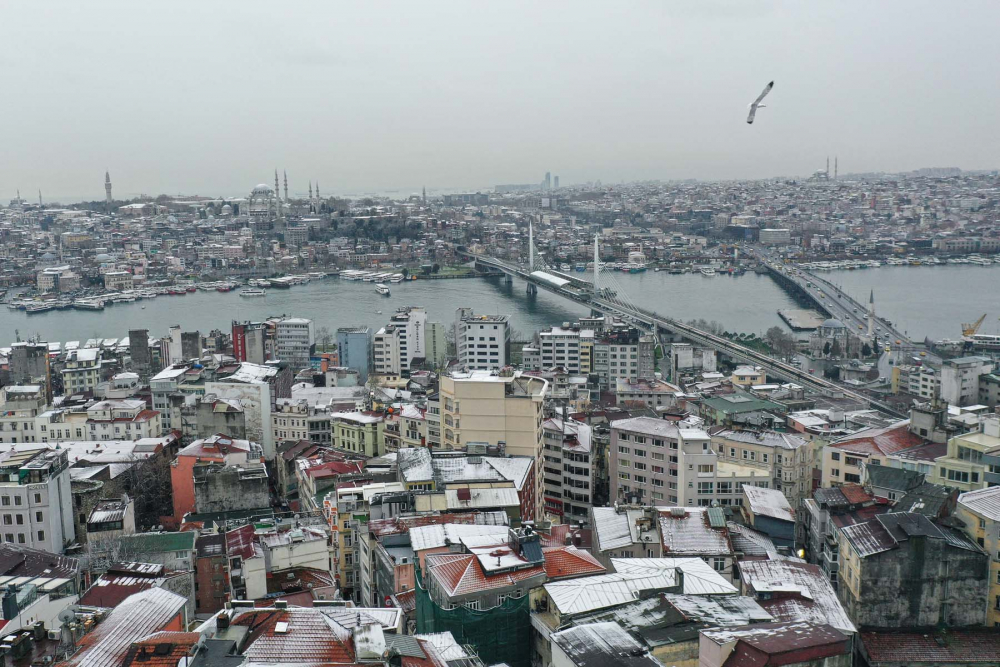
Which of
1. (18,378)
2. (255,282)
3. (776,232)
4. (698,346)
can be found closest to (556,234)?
(776,232)

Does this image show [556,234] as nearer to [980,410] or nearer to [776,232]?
[776,232]

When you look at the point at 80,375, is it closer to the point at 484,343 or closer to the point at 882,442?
the point at 484,343

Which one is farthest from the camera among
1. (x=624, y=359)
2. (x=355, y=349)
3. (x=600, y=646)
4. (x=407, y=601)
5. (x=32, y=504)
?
(x=355, y=349)

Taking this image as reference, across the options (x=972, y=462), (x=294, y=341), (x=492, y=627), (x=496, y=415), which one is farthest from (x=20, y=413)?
(x=972, y=462)

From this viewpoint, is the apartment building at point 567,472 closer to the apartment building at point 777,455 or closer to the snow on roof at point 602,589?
the apartment building at point 777,455

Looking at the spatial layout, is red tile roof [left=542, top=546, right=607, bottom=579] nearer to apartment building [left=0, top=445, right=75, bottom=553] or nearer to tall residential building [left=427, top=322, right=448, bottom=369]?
apartment building [left=0, top=445, right=75, bottom=553]

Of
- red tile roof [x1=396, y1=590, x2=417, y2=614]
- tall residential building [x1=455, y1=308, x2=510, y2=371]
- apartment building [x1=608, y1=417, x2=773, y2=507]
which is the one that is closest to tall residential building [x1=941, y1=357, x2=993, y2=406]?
tall residential building [x1=455, y1=308, x2=510, y2=371]

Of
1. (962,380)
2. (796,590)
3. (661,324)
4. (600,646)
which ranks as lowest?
(661,324)
